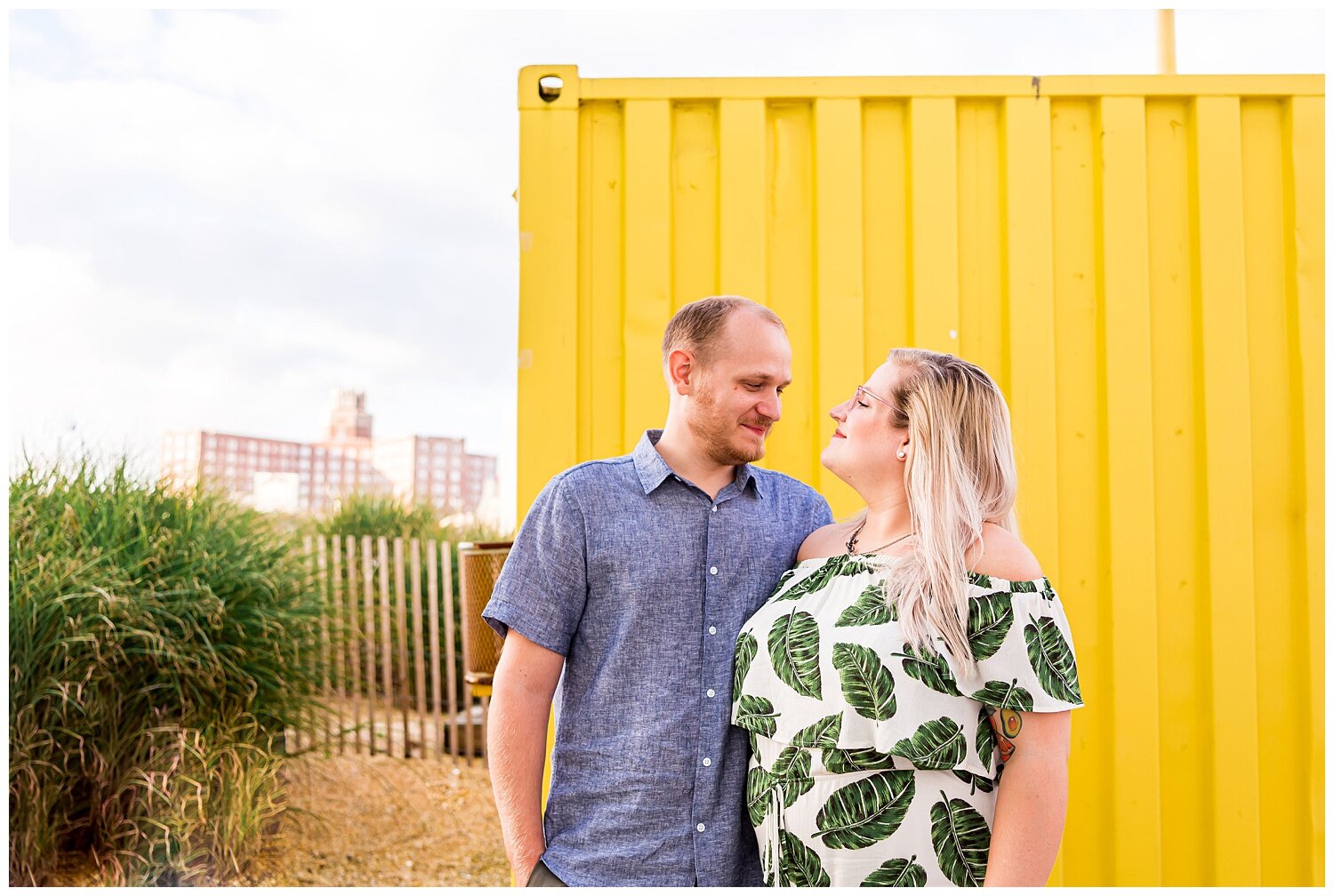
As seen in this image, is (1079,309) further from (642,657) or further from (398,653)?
(398,653)

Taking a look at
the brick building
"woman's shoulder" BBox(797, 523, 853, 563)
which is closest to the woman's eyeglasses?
"woman's shoulder" BBox(797, 523, 853, 563)

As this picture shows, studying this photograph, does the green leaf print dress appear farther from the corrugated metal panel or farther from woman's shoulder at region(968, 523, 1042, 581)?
the corrugated metal panel

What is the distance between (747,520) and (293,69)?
11.2m

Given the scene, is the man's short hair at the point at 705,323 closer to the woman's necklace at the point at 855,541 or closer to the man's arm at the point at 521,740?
the woman's necklace at the point at 855,541

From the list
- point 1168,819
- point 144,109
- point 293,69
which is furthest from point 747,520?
point 293,69

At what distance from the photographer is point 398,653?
7371mm

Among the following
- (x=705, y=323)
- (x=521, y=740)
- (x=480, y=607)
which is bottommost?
(x=521, y=740)

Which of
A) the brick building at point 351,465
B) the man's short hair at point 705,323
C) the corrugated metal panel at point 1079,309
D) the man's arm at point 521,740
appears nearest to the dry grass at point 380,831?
the brick building at point 351,465

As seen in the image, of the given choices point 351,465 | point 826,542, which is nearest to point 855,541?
point 826,542

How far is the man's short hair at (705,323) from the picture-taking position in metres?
2.10

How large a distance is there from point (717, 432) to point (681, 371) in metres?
0.18

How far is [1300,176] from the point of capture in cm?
286

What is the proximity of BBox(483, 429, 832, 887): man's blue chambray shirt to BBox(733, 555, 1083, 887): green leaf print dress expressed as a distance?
0.58 feet

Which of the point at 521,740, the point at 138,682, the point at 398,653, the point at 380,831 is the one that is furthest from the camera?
the point at 398,653
